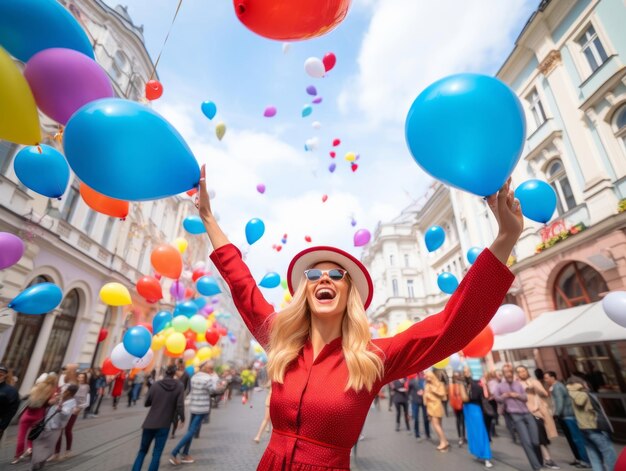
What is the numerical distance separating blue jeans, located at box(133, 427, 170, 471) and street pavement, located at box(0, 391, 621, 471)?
1029 mm

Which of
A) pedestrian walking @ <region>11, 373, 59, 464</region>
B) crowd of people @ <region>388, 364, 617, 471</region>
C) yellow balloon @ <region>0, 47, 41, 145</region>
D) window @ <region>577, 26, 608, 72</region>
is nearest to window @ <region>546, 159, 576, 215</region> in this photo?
window @ <region>577, 26, 608, 72</region>

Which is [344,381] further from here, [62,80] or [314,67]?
[314,67]

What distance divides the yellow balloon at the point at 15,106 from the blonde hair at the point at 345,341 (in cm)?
227

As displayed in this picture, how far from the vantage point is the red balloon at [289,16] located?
7.45ft

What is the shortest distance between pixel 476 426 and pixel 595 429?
213cm

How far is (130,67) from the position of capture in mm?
15742

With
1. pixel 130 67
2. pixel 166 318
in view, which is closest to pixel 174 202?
pixel 130 67

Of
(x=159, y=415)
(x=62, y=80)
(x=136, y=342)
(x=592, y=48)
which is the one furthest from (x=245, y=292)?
(x=592, y=48)

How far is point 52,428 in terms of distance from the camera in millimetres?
5461

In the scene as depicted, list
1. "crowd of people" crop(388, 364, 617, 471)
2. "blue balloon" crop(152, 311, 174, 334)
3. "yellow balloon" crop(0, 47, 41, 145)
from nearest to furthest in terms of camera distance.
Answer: "yellow balloon" crop(0, 47, 41, 145) → "crowd of people" crop(388, 364, 617, 471) → "blue balloon" crop(152, 311, 174, 334)

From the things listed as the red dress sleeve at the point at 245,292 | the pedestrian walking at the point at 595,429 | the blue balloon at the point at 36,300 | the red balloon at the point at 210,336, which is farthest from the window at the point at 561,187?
the blue balloon at the point at 36,300

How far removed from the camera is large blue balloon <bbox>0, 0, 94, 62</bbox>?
2.53 m

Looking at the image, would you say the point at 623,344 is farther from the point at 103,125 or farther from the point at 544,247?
the point at 103,125

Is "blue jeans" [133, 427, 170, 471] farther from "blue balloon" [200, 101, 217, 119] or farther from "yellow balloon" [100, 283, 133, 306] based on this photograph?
"blue balloon" [200, 101, 217, 119]
